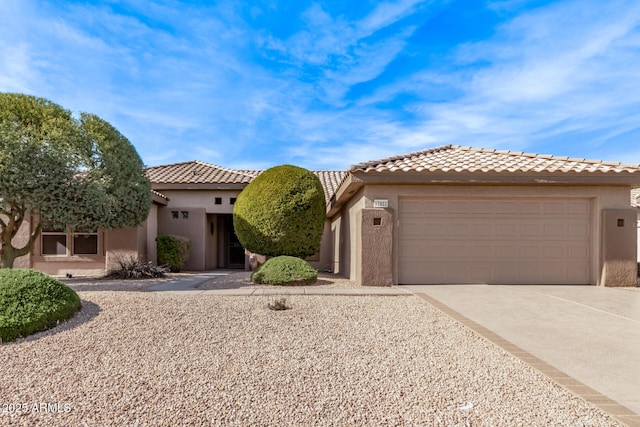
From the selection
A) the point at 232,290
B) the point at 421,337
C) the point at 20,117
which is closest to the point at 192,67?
the point at 20,117

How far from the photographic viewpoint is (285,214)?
12633 mm

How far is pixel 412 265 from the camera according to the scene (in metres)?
10.4

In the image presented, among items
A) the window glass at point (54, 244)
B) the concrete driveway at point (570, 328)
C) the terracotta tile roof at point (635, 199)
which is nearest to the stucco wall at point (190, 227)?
the window glass at point (54, 244)

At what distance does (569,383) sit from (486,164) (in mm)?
8176

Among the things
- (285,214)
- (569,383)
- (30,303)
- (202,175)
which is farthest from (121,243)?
(569,383)

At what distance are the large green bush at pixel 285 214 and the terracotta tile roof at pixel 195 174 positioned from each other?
170 inches

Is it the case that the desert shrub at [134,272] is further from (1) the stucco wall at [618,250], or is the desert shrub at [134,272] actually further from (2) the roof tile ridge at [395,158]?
(1) the stucco wall at [618,250]

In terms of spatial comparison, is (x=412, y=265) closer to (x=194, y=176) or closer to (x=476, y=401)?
(x=476, y=401)

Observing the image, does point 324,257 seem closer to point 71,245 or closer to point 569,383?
point 71,245

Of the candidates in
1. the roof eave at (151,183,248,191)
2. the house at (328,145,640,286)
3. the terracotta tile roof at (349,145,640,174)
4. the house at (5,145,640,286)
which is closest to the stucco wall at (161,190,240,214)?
the roof eave at (151,183,248,191)

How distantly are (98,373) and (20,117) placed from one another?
993 centimetres

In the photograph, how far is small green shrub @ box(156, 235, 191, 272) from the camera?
1465 centimetres

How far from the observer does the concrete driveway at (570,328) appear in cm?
357

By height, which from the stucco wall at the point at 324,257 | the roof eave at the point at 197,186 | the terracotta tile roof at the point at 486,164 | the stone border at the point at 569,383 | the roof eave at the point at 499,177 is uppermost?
the terracotta tile roof at the point at 486,164
